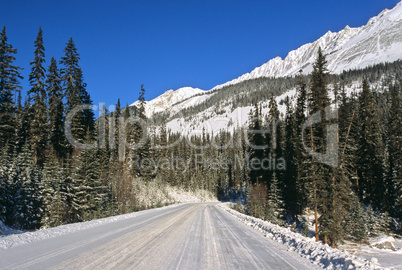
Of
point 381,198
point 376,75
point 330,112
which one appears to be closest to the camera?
point 330,112

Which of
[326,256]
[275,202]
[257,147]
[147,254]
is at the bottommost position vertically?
[275,202]

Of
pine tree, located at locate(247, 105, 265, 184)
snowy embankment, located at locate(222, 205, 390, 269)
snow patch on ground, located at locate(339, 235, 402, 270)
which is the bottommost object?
snow patch on ground, located at locate(339, 235, 402, 270)

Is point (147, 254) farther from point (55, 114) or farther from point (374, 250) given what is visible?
point (55, 114)

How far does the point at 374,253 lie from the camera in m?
19.5

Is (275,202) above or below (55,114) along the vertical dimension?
below

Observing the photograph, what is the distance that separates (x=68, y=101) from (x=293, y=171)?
31778mm

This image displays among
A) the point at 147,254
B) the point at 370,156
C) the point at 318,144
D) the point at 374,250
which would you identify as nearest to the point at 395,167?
the point at 370,156

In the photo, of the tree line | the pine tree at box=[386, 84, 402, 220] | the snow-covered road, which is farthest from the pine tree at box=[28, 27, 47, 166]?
the pine tree at box=[386, 84, 402, 220]

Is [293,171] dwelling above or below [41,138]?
below

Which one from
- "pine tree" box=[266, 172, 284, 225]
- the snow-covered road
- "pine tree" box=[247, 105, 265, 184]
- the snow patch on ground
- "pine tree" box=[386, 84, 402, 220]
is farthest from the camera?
"pine tree" box=[247, 105, 265, 184]

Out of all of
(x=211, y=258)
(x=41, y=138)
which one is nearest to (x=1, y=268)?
(x=211, y=258)

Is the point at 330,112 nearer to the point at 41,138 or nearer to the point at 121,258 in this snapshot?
the point at 121,258

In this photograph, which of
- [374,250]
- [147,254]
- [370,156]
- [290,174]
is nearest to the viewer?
[147,254]

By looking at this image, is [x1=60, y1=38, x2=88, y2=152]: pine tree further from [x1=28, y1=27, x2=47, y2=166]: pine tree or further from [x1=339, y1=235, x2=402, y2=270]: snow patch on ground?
[x1=339, y1=235, x2=402, y2=270]: snow patch on ground
